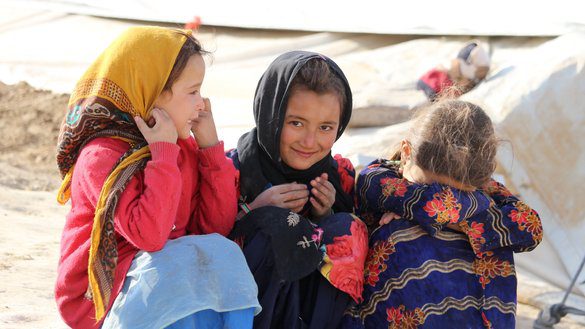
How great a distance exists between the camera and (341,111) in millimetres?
2520

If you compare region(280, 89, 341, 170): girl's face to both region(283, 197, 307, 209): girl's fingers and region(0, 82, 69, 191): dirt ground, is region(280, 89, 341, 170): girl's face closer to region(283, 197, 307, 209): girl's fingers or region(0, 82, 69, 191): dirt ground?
region(283, 197, 307, 209): girl's fingers

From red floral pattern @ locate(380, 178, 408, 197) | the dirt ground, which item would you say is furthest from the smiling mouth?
the dirt ground

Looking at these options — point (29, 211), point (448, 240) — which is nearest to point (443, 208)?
point (448, 240)

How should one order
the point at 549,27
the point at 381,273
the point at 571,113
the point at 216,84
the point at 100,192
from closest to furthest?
1. the point at 100,192
2. the point at 381,273
3. the point at 571,113
4. the point at 549,27
5. the point at 216,84

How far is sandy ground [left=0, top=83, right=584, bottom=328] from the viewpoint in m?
2.86

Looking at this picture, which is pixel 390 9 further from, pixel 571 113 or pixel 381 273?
pixel 381 273

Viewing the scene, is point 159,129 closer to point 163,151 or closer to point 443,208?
point 163,151

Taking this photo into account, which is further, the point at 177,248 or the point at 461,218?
the point at 461,218

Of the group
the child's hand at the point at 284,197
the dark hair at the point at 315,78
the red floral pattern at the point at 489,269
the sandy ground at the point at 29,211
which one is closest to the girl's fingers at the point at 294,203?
the child's hand at the point at 284,197

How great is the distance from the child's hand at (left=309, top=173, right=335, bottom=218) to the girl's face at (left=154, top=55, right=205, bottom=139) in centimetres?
45

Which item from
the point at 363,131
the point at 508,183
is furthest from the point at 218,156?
the point at 363,131

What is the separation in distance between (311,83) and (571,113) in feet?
6.51

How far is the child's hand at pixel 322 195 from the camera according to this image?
8.11ft

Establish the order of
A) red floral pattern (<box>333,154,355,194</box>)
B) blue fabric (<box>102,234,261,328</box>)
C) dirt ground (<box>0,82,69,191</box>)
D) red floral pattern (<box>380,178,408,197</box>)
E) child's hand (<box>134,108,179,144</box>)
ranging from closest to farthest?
blue fabric (<box>102,234,261,328</box>) → child's hand (<box>134,108,179,144</box>) → red floral pattern (<box>380,178,408,197</box>) → red floral pattern (<box>333,154,355,194</box>) → dirt ground (<box>0,82,69,191</box>)
